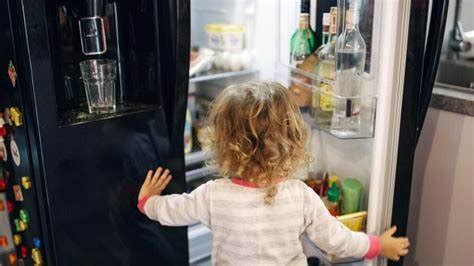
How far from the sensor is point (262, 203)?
1.16 metres

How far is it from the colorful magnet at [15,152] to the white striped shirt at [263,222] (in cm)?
45

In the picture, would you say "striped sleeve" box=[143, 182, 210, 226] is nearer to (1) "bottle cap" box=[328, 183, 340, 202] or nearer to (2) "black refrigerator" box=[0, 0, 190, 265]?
(2) "black refrigerator" box=[0, 0, 190, 265]

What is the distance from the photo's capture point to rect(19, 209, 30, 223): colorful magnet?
1338 millimetres

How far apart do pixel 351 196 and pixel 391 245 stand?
19 centimetres

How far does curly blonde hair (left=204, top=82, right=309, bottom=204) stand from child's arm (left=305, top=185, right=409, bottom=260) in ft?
0.37

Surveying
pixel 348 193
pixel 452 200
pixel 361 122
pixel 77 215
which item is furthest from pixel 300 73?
pixel 77 215

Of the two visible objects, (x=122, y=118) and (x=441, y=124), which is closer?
(x=122, y=118)

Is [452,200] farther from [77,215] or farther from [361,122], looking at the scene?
[77,215]

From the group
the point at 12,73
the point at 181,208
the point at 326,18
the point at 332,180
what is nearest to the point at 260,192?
the point at 181,208

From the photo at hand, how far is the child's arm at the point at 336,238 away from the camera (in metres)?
1.19

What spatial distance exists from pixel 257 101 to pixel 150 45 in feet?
1.27

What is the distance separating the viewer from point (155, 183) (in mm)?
1369

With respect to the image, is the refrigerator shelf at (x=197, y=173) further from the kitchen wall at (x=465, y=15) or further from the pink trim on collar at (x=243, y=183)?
the kitchen wall at (x=465, y=15)

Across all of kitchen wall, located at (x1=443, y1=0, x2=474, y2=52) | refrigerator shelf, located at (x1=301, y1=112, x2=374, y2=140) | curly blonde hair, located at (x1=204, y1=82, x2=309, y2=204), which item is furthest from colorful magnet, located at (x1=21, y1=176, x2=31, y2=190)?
kitchen wall, located at (x1=443, y1=0, x2=474, y2=52)
